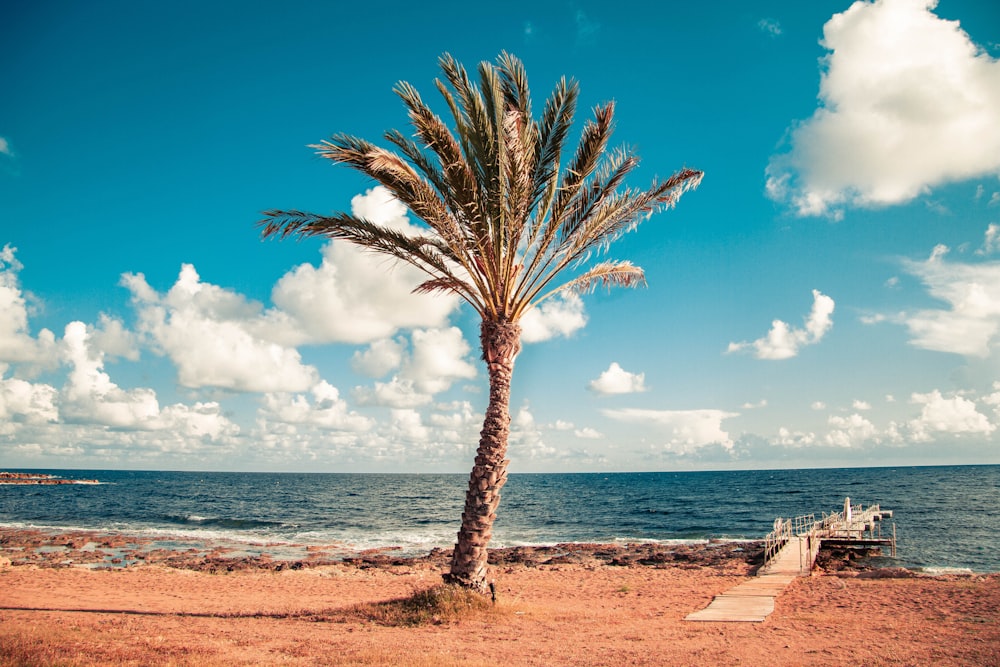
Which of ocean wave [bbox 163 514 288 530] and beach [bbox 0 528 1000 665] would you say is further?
ocean wave [bbox 163 514 288 530]

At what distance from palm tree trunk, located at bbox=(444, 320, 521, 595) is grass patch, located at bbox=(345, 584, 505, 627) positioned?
0.93 ft

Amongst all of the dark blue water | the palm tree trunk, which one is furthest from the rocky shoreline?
the palm tree trunk

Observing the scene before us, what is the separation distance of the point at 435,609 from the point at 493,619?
121 centimetres

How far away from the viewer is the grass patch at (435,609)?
12.0 m

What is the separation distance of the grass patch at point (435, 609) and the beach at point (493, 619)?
0.08 m

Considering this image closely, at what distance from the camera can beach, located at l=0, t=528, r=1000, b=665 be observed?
9422mm

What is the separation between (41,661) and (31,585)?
14746 mm

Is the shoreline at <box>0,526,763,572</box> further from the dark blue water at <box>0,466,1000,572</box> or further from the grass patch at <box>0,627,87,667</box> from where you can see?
the grass patch at <box>0,627,87,667</box>

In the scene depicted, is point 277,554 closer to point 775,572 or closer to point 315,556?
point 315,556

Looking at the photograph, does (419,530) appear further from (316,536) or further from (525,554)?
(525,554)

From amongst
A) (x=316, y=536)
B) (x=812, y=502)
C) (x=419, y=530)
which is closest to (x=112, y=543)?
(x=316, y=536)

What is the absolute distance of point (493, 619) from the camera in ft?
40.3

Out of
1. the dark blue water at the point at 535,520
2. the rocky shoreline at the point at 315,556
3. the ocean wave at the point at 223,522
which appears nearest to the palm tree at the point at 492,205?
the rocky shoreline at the point at 315,556

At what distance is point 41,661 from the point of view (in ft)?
26.0
